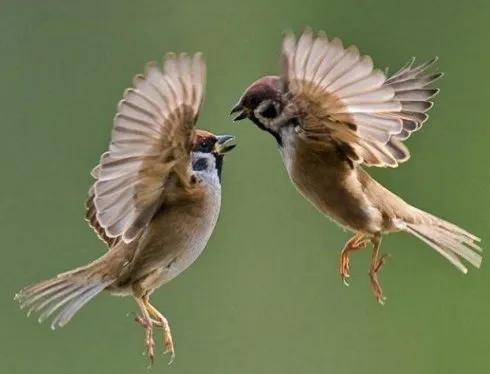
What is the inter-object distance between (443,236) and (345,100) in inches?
14.8

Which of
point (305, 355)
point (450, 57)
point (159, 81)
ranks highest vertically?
point (450, 57)

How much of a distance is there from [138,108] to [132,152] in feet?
0.25

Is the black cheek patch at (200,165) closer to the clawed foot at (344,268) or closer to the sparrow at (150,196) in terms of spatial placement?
the sparrow at (150,196)

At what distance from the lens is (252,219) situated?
4.17 m

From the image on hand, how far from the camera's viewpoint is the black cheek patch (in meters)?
2.02

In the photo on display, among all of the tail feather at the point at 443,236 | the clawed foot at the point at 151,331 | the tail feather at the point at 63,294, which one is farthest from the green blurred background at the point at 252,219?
the clawed foot at the point at 151,331

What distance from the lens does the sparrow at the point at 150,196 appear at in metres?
1.68

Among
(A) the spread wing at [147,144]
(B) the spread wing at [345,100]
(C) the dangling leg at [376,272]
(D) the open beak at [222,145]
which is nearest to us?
(A) the spread wing at [147,144]

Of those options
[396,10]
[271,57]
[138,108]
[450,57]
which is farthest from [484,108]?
[138,108]

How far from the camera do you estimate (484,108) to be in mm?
4289

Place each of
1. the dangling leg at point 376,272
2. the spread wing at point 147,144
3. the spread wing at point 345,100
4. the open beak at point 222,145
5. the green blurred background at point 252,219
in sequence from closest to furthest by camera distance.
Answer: the spread wing at point 147,144 < the spread wing at point 345,100 < the dangling leg at point 376,272 < the open beak at point 222,145 < the green blurred background at point 252,219

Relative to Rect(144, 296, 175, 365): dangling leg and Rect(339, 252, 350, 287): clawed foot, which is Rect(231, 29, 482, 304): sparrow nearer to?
Rect(339, 252, 350, 287): clawed foot

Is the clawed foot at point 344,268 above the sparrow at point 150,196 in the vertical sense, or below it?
below

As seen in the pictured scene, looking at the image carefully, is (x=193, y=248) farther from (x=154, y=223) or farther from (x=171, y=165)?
(x=171, y=165)
